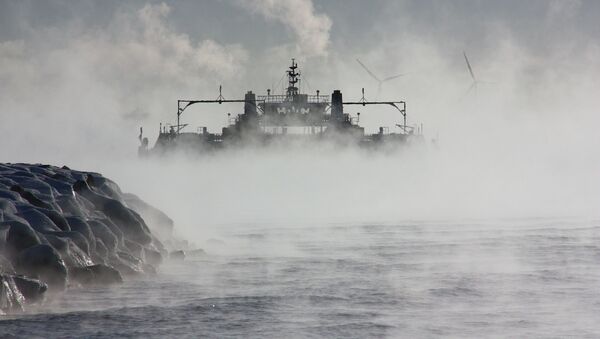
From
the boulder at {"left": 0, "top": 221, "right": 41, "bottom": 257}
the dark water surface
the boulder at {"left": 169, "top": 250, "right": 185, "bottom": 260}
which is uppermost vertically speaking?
the boulder at {"left": 0, "top": 221, "right": 41, "bottom": 257}

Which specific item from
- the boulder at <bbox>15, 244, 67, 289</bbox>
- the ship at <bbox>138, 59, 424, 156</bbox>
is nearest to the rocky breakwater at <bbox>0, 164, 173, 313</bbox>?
the boulder at <bbox>15, 244, 67, 289</bbox>

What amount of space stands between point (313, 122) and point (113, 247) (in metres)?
88.8

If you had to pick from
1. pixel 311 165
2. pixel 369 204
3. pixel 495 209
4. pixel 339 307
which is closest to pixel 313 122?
pixel 311 165

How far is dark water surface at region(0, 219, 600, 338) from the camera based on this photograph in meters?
16.9

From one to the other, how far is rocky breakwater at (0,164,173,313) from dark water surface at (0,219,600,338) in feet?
1.97

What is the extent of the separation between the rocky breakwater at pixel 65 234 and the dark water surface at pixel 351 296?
Result: 1.97 ft

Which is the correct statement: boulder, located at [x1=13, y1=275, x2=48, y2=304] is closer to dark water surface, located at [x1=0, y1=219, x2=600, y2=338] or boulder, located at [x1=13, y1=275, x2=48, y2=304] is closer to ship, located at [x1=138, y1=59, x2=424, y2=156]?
dark water surface, located at [x1=0, y1=219, x2=600, y2=338]

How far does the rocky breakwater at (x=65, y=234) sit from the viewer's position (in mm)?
20094

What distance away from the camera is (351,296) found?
20.6m

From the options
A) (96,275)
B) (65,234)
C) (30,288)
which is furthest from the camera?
(65,234)

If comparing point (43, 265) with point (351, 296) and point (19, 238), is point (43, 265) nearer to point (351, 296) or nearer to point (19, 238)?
point (19, 238)

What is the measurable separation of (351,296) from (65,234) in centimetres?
684

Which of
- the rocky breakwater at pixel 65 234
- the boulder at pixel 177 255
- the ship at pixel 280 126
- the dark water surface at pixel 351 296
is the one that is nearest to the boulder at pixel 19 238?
the rocky breakwater at pixel 65 234

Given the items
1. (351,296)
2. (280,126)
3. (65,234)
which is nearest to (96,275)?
(65,234)
